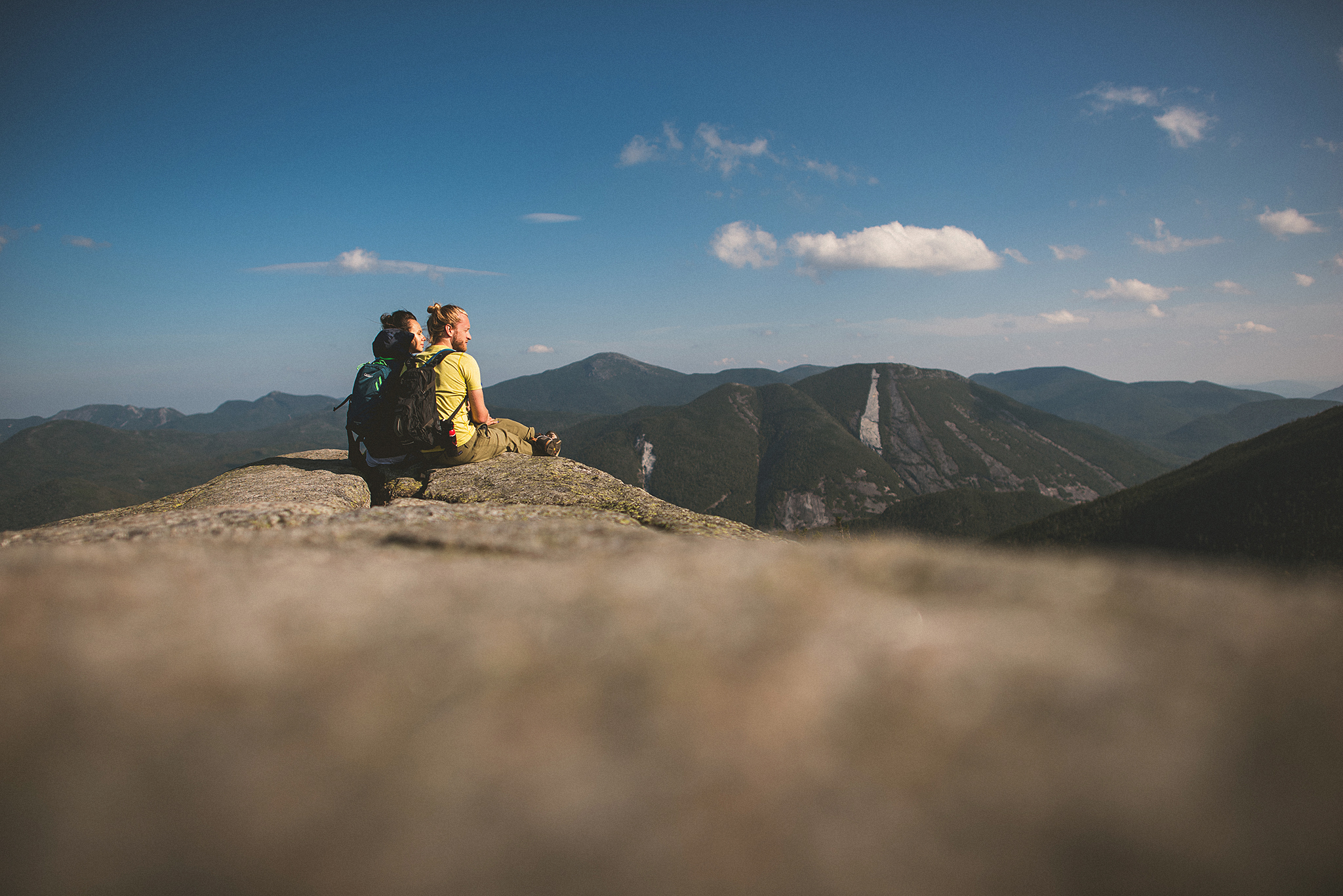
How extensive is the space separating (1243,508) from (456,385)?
152467 millimetres

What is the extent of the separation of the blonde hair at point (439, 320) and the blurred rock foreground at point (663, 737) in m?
8.82

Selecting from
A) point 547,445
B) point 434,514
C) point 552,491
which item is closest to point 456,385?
point 547,445

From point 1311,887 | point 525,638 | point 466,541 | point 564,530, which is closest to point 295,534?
point 466,541

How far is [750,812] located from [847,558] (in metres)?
2.50

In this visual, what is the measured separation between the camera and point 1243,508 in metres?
108

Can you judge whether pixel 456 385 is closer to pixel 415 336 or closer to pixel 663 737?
pixel 415 336

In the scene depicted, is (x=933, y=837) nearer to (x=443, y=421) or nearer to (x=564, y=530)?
(x=564, y=530)

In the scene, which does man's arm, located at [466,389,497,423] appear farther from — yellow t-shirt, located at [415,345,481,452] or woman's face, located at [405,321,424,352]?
woman's face, located at [405,321,424,352]

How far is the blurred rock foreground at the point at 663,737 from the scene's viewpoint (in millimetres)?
1495

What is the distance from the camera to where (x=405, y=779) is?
1.70 m

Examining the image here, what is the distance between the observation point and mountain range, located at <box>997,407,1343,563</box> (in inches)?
3723

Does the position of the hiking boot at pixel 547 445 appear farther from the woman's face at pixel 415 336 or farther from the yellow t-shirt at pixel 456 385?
the woman's face at pixel 415 336

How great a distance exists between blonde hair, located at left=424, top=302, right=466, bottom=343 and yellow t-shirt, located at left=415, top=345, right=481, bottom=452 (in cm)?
34

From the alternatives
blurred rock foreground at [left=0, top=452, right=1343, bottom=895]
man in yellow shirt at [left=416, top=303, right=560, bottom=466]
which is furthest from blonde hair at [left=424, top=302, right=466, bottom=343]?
blurred rock foreground at [left=0, top=452, right=1343, bottom=895]
